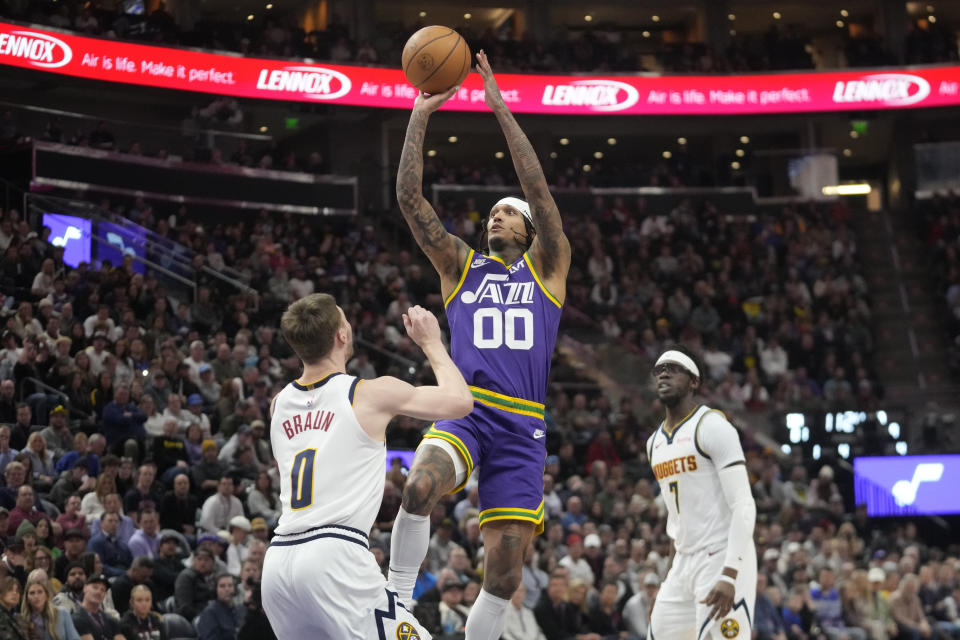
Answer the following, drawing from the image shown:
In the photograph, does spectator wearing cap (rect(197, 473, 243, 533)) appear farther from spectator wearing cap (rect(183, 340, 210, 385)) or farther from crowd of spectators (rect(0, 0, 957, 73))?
crowd of spectators (rect(0, 0, 957, 73))

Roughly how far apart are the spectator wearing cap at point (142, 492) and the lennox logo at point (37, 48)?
1495 cm

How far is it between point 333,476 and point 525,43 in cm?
2943

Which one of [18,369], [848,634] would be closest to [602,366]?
[848,634]

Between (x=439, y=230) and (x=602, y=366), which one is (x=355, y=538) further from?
(x=602, y=366)

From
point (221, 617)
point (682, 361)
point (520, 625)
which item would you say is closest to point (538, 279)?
point (682, 361)

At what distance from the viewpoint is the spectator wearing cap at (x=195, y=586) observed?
12.9 meters

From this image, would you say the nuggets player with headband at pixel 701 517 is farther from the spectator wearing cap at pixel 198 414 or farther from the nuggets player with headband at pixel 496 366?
the spectator wearing cap at pixel 198 414

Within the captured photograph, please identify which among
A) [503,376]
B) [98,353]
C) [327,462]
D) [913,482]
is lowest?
[913,482]

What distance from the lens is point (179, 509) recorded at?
14.6 meters

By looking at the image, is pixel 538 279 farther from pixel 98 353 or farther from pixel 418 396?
pixel 98 353

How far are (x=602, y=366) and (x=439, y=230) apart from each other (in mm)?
14022

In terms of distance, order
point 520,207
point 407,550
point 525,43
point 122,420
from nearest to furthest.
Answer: point 407,550
point 520,207
point 122,420
point 525,43

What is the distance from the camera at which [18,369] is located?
51.9 feet

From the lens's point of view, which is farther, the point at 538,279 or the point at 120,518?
the point at 120,518
